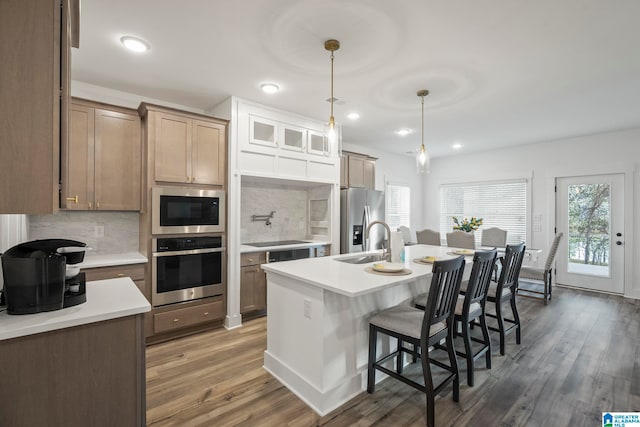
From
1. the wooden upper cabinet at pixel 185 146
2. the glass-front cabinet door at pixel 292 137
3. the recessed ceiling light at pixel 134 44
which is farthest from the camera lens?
the glass-front cabinet door at pixel 292 137

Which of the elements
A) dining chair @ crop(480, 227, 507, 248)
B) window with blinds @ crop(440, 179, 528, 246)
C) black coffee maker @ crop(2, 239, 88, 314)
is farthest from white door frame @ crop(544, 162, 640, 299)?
black coffee maker @ crop(2, 239, 88, 314)

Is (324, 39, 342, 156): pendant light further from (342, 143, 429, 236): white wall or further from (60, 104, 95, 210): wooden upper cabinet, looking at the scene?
(342, 143, 429, 236): white wall

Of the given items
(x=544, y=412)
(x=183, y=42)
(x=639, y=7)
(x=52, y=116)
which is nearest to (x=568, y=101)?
(x=639, y=7)

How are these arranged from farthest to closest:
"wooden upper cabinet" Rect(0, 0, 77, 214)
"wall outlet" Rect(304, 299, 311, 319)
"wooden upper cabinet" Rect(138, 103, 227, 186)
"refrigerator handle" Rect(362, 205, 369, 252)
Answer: "refrigerator handle" Rect(362, 205, 369, 252)
"wooden upper cabinet" Rect(138, 103, 227, 186)
"wall outlet" Rect(304, 299, 311, 319)
"wooden upper cabinet" Rect(0, 0, 77, 214)

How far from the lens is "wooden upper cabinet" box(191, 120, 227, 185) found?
129 inches

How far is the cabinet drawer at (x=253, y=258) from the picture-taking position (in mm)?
3547

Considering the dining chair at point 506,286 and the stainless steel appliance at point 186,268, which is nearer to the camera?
the dining chair at point 506,286

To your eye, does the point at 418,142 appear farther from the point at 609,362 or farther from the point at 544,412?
the point at 544,412

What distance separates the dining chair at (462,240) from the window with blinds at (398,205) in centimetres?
148

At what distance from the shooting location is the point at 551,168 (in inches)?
214

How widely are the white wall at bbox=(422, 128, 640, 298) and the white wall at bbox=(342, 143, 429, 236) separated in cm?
27

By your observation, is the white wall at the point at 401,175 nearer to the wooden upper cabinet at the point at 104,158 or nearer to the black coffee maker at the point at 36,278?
the wooden upper cabinet at the point at 104,158

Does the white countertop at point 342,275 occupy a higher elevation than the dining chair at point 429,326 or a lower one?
higher

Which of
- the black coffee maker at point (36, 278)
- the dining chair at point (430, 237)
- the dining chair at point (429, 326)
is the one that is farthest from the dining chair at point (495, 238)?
the black coffee maker at point (36, 278)
